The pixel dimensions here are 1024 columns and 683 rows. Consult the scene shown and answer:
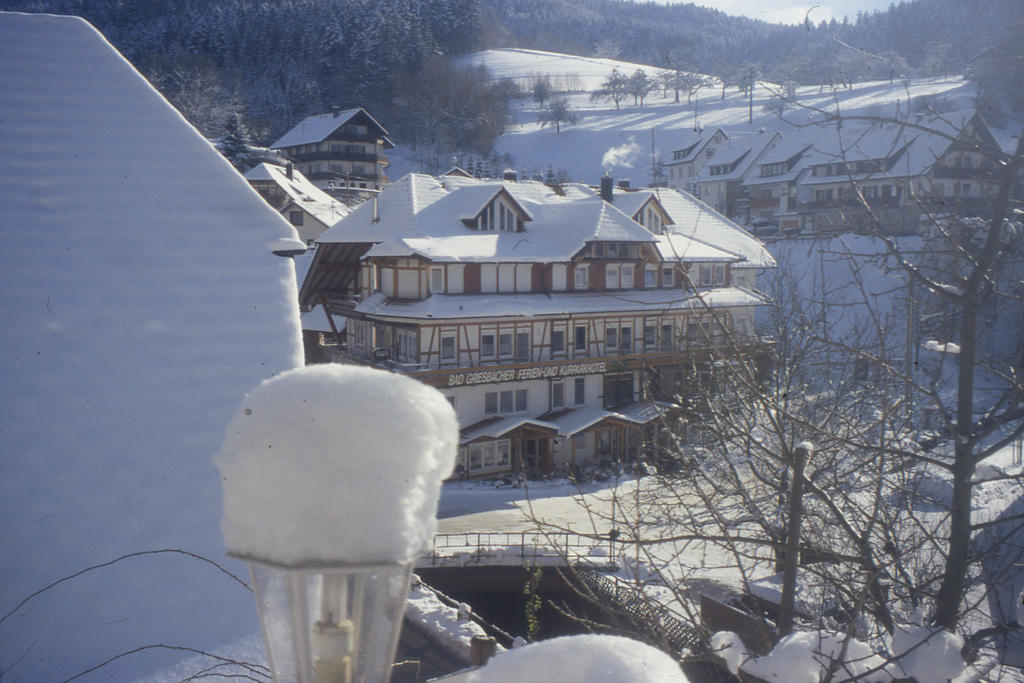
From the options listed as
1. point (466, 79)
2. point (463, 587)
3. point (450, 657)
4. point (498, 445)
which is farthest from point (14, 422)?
point (466, 79)

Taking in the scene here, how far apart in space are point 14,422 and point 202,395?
0.76m

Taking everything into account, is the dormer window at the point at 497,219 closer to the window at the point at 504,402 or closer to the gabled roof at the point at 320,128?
the window at the point at 504,402

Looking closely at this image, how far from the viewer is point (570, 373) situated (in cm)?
2367

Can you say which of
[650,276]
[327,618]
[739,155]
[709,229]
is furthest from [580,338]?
[739,155]

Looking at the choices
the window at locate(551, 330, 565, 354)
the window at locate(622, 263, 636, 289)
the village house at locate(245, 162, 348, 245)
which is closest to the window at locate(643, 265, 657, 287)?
the window at locate(622, 263, 636, 289)

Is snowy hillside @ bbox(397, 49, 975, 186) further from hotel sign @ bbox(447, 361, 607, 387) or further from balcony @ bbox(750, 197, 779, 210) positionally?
hotel sign @ bbox(447, 361, 607, 387)

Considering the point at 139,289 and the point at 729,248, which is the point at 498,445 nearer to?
the point at 729,248

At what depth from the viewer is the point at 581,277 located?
83.4ft

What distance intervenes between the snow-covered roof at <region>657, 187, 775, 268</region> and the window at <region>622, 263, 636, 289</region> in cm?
334

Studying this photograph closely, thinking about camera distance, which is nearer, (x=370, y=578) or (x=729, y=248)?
(x=370, y=578)

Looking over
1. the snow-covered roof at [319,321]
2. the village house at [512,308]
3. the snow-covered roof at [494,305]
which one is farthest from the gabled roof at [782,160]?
the snow-covered roof at [319,321]

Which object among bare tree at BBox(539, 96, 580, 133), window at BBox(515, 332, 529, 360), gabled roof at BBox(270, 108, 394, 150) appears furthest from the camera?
bare tree at BBox(539, 96, 580, 133)

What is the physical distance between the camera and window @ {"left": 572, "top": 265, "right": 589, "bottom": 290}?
25172mm

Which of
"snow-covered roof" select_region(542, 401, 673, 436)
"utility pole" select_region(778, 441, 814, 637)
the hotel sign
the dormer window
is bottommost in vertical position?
"snow-covered roof" select_region(542, 401, 673, 436)
